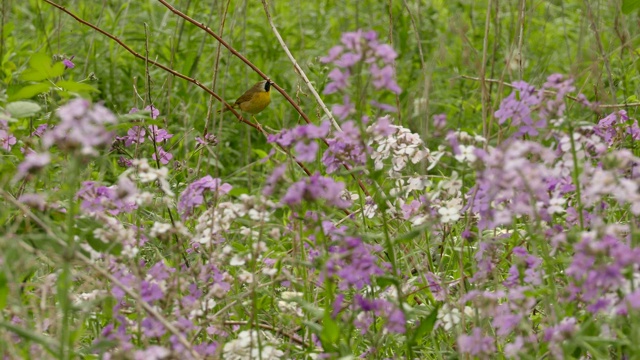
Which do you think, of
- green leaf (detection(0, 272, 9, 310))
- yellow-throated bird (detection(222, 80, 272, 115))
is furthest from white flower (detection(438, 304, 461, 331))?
yellow-throated bird (detection(222, 80, 272, 115))

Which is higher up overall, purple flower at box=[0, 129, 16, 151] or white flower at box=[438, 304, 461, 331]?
purple flower at box=[0, 129, 16, 151]

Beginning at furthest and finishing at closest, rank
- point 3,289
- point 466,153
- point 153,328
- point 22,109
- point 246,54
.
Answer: point 246,54 → point 22,109 → point 466,153 → point 153,328 → point 3,289

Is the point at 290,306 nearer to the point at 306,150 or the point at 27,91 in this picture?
the point at 306,150

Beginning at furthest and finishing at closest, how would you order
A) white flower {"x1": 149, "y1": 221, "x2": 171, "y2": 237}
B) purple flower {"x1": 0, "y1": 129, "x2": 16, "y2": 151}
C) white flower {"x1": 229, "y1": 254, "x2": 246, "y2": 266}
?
1. purple flower {"x1": 0, "y1": 129, "x2": 16, "y2": 151}
2. white flower {"x1": 229, "y1": 254, "x2": 246, "y2": 266}
3. white flower {"x1": 149, "y1": 221, "x2": 171, "y2": 237}

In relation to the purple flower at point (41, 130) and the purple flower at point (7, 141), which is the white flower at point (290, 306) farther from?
the purple flower at point (41, 130)

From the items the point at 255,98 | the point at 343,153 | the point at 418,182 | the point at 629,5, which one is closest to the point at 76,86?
the point at 343,153

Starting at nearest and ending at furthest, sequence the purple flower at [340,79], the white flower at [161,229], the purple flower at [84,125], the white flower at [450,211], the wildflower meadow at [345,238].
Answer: the purple flower at [84,125] → the wildflower meadow at [345,238] → the purple flower at [340,79] → the white flower at [161,229] → the white flower at [450,211]

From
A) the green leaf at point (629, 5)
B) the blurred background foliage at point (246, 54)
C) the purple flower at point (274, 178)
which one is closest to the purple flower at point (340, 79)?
the purple flower at point (274, 178)

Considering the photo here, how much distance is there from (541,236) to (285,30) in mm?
3609

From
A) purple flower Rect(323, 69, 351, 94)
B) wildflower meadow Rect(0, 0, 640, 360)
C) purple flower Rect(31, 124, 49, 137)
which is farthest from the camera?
purple flower Rect(31, 124, 49, 137)

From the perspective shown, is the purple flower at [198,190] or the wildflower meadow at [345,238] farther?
the purple flower at [198,190]

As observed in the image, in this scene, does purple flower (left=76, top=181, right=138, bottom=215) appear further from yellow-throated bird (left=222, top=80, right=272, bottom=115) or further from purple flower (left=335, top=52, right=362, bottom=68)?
yellow-throated bird (left=222, top=80, right=272, bottom=115)

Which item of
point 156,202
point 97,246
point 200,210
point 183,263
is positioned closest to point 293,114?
point 200,210

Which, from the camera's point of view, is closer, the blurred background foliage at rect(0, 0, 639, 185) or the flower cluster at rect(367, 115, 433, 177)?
the flower cluster at rect(367, 115, 433, 177)
